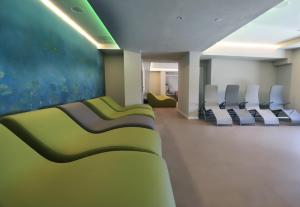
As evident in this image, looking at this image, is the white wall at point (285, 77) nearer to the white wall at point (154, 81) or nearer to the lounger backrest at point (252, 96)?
the lounger backrest at point (252, 96)

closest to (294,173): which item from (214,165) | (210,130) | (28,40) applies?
(214,165)

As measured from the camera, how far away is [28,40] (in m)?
1.96

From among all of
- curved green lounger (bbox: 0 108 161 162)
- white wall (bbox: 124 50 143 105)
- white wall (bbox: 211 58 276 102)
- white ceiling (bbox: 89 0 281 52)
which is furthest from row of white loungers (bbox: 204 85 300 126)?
curved green lounger (bbox: 0 108 161 162)

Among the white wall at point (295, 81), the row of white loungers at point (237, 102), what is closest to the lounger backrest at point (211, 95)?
the row of white loungers at point (237, 102)

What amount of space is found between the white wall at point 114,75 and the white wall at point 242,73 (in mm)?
3347

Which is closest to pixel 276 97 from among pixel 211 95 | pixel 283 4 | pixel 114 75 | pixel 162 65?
pixel 211 95

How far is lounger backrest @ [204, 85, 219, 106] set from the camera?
18.5ft

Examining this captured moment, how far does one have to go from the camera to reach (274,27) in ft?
13.3

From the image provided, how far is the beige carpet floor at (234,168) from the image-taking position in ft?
5.45

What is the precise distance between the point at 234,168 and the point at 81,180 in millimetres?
1977

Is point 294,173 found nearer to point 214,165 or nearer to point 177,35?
point 214,165

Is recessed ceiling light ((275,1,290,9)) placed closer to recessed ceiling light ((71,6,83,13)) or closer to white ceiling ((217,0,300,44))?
white ceiling ((217,0,300,44))

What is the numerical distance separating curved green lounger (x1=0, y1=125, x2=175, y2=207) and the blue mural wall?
73 centimetres

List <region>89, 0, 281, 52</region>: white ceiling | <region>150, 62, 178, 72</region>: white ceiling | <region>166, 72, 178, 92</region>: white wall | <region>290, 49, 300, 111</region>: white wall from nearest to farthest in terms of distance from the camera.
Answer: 1. <region>89, 0, 281, 52</region>: white ceiling
2. <region>290, 49, 300, 111</region>: white wall
3. <region>150, 62, 178, 72</region>: white ceiling
4. <region>166, 72, 178, 92</region>: white wall
